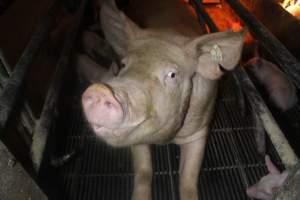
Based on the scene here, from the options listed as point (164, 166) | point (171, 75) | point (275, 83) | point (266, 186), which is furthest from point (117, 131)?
point (275, 83)

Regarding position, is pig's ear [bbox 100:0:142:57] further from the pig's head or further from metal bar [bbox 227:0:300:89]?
metal bar [bbox 227:0:300:89]

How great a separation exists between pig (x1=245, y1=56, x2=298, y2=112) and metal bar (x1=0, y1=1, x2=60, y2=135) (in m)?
2.76

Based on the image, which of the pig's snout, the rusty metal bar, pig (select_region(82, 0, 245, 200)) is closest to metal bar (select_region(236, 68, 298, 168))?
the rusty metal bar

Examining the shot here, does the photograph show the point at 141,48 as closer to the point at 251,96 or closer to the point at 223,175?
the point at 251,96

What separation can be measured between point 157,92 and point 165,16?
1673 mm

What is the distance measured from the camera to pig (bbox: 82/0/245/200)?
1.76 m

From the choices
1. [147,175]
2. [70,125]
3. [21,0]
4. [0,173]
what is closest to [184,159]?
[147,175]

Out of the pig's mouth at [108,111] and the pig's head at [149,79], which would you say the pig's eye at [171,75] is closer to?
the pig's head at [149,79]

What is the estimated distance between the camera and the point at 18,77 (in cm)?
175

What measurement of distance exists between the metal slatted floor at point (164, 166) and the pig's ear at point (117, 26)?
36.9 inches

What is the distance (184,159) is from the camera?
9.09 ft

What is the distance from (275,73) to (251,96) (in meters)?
2.04

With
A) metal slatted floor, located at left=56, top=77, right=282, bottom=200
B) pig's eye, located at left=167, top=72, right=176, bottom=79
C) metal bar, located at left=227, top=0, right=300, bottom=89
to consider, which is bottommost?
metal slatted floor, located at left=56, top=77, right=282, bottom=200

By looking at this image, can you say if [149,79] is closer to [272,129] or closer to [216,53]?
[216,53]
